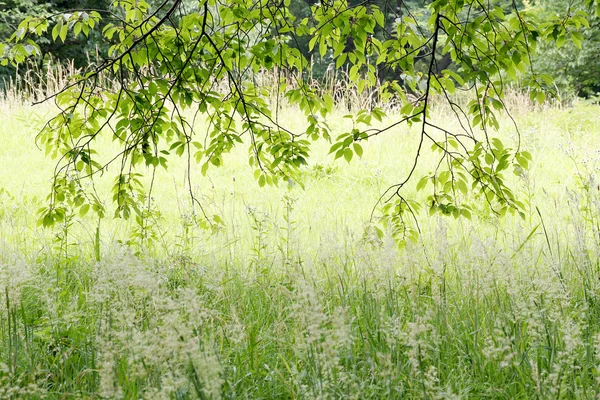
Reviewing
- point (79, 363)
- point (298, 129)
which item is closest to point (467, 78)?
point (79, 363)

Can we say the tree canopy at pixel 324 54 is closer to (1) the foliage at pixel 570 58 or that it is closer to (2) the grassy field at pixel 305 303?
(2) the grassy field at pixel 305 303

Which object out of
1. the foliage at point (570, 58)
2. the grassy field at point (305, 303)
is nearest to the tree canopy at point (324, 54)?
the grassy field at point (305, 303)

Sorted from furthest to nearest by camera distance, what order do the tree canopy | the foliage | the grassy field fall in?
the foliage
the tree canopy
the grassy field

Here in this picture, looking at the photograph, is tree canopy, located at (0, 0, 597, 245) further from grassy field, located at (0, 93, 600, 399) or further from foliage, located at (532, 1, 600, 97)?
foliage, located at (532, 1, 600, 97)

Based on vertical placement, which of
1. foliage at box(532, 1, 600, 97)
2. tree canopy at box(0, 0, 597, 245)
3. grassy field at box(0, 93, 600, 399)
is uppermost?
foliage at box(532, 1, 600, 97)

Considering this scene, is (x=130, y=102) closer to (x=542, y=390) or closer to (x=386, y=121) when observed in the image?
(x=542, y=390)

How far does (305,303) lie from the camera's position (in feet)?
6.11

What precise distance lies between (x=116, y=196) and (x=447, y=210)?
5.49 feet

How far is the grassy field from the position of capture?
167 cm

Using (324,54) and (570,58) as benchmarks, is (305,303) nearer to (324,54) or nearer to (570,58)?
(324,54)

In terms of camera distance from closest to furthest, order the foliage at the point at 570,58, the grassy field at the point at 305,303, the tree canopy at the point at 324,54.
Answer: the grassy field at the point at 305,303 < the tree canopy at the point at 324,54 < the foliage at the point at 570,58

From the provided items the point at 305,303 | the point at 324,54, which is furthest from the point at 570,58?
the point at 305,303

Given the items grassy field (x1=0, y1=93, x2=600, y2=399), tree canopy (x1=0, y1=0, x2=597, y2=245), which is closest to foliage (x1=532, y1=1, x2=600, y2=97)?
grassy field (x1=0, y1=93, x2=600, y2=399)

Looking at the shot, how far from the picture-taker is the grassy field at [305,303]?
1675 mm
